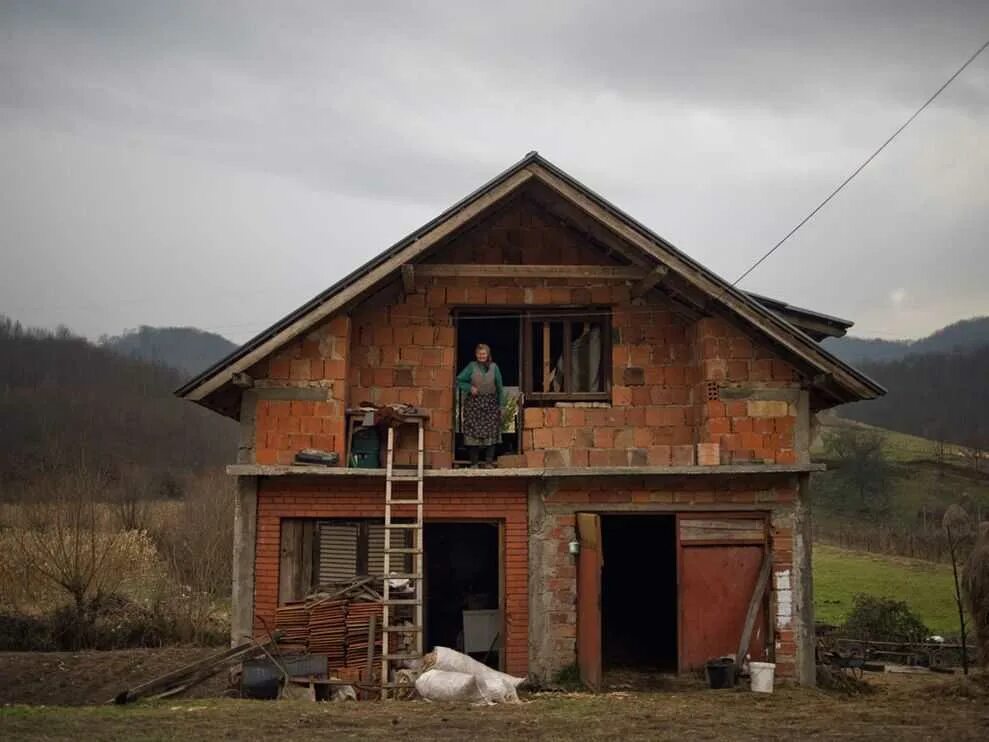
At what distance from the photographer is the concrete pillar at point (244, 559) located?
45.9ft

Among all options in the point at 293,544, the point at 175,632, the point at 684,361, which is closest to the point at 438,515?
the point at 293,544

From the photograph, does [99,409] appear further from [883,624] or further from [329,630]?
[329,630]

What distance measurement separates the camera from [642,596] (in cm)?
2106

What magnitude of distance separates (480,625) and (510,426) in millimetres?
2960

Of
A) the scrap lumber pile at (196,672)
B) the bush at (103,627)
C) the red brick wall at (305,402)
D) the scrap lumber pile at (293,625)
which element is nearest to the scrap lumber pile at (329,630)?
the scrap lumber pile at (293,625)

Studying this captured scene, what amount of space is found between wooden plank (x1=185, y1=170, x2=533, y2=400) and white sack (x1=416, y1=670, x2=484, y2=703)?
460 centimetres

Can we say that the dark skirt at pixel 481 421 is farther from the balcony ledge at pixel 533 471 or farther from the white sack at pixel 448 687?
the white sack at pixel 448 687

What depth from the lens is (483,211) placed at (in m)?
14.2

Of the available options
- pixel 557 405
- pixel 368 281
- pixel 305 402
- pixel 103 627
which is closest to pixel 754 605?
pixel 557 405

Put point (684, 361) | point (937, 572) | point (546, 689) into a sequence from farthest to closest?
point (937, 572) < point (684, 361) < point (546, 689)

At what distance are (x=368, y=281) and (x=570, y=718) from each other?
610 centimetres

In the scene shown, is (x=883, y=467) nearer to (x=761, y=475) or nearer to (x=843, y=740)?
(x=761, y=475)

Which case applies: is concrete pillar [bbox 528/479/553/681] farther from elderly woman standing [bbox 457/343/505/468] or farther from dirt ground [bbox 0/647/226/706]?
dirt ground [bbox 0/647/226/706]

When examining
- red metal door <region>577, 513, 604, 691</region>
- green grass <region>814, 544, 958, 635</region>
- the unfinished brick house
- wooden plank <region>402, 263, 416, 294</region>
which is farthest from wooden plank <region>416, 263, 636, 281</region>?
green grass <region>814, 544, 958, 635</region>
